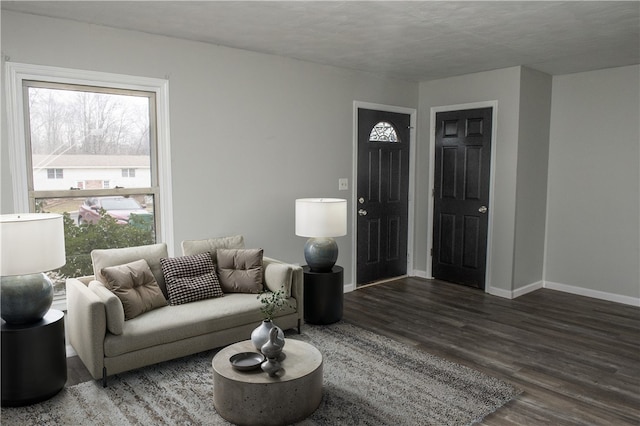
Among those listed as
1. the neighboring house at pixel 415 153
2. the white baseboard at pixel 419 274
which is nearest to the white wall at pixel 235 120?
the neighboring house at pixel 415 153

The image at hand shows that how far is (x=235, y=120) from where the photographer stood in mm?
4348

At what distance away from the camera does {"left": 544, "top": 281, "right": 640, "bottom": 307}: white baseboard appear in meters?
5.02

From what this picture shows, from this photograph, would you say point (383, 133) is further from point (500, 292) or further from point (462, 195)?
point (500, 292)

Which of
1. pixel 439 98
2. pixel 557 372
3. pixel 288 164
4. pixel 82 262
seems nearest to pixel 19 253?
pixel 82 262

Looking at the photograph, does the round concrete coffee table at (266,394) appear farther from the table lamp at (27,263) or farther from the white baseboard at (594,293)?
the white baseboard at (594,293)

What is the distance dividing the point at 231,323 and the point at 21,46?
7.97 feet

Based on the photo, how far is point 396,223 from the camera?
5.88m

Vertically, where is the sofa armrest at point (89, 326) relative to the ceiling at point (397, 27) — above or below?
below

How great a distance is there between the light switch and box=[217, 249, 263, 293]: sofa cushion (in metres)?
1.53

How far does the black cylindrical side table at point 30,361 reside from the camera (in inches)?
106

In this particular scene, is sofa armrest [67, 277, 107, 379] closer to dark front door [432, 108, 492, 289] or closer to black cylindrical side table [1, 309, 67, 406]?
black cylindrical side table [1, 309, 67, 406]

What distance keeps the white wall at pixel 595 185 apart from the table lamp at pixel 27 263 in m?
5.08

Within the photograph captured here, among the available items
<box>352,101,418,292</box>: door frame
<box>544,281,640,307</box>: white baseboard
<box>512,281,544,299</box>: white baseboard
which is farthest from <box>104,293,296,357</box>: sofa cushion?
<box>544,281,640,307</box>: white baseboard

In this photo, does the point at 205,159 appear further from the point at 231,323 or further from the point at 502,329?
the point at 502,329
